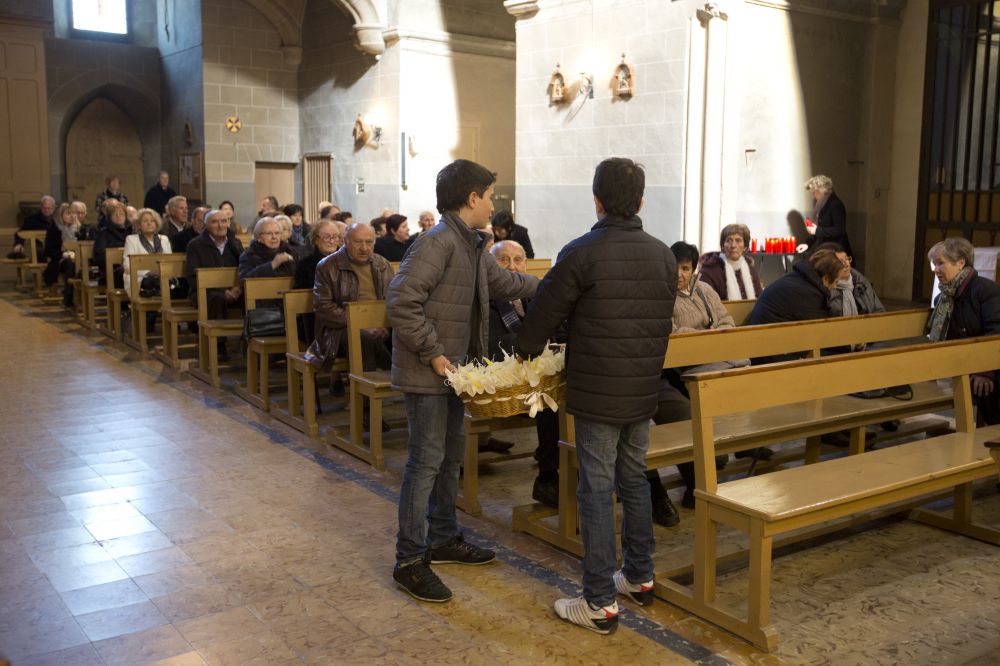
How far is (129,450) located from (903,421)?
472 centimetres

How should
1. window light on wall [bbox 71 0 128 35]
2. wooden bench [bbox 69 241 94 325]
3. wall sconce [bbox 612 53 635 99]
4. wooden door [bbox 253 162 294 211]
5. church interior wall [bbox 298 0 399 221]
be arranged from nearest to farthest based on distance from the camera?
wall sconce [bbox 612 53 635 99] < wooden bench [bbox 69 241 94 325] < church interior wall [bbox 298 0 399 221] < wooden door [bbox 253 162 294 211] < window light on wall [bbox 71 0 128 35]

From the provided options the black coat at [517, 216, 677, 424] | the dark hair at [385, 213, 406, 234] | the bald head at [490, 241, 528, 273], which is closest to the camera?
the black coat at [517, 216, 677, 424]

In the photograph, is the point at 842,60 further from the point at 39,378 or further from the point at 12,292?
the point at 12,292

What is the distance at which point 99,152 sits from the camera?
61.1 ft

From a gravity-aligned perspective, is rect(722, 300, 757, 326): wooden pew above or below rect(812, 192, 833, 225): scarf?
below

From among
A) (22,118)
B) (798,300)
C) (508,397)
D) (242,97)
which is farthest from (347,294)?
(22,118)

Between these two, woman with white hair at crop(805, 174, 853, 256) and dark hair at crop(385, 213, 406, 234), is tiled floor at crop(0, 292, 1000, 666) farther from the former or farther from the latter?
woman with white hair at crop(805, 174, 853, 256)

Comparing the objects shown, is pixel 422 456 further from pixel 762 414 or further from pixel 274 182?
pixel 274 182

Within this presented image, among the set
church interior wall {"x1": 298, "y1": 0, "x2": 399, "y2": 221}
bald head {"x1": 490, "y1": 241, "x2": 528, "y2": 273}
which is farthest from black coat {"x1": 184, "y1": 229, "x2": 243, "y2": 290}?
church interior wall {"x1": 298, "y1": 0, "x2": 399, "y2": 221}

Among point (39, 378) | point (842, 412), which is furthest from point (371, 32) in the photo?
point (842, 412)

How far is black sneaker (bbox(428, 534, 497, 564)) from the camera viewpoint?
12.6 feet

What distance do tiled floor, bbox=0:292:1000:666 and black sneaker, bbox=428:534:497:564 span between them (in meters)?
0.05

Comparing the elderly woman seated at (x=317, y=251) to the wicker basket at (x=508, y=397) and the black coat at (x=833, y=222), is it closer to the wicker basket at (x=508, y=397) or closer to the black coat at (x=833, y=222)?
the wicker basket at (x=508, y=397)

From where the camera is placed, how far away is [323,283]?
19.4ft
